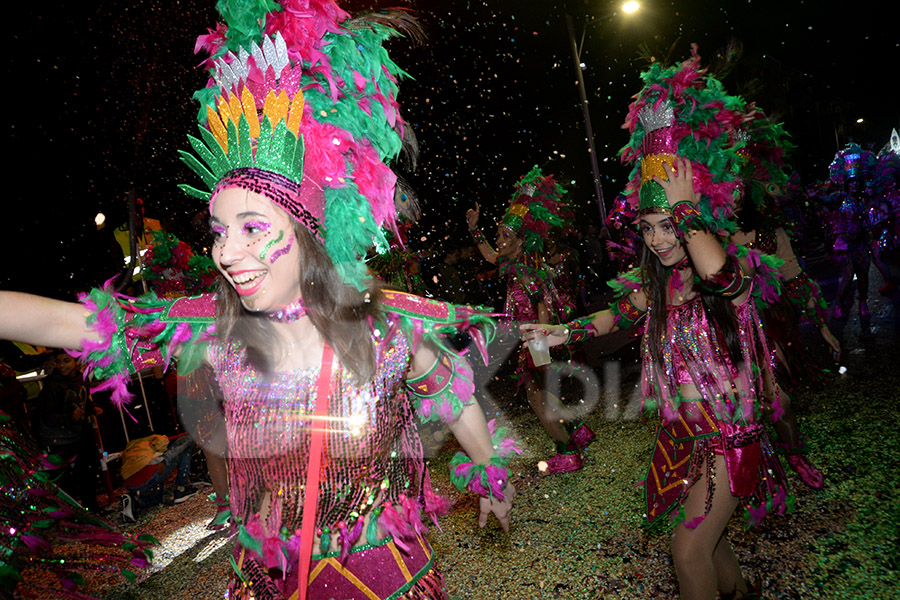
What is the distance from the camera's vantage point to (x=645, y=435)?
215 inches

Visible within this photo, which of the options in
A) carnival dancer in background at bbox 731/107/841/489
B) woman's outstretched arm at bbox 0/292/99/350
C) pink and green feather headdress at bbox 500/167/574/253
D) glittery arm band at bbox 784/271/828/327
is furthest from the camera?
pink and green feather headdress at bbox 500/167/574/253

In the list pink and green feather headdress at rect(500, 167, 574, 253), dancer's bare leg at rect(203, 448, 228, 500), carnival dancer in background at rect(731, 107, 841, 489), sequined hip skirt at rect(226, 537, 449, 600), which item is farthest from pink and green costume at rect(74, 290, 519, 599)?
pink and green feather headdress at rect(500, 167, 574, 253)

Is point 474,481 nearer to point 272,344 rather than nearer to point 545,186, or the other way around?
point 272,344

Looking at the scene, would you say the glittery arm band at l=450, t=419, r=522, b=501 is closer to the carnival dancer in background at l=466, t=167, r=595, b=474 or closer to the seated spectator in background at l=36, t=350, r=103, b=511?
the carnival dancer in background at l=466, t=167, r=595, b=474

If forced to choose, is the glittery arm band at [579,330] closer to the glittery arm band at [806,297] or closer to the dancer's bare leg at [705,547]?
the dancer's bare leg at [705,547]

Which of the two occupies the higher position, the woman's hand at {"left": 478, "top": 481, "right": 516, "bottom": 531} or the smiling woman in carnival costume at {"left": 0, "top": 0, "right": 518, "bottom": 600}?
the smiling woman in carnival costume at {"left": 0, "top": 0, "right": 518, "bottom": 600}

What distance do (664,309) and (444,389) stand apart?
5.39ft

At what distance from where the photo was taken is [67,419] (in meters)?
5.37

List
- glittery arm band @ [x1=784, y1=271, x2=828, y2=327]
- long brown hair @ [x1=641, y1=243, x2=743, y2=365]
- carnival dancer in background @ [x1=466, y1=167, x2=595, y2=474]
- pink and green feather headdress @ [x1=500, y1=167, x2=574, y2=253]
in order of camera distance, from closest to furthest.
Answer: long brown hair @ [x1=641, y1=243, x2=743, y2=365] → carnival dancer in background @ [x1=466, y1=167, x2=595, y2=474] → glittery arm band @ [x1=784, y1=271, x2=828, y2=327] → pink and green feather headdress @ [x1=500, y1=167, x2=574, y2=253]

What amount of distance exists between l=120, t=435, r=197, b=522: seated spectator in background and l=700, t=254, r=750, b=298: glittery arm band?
544cm

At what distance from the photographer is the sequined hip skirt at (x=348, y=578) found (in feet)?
5.29

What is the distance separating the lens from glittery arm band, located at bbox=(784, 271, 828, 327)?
5672mm

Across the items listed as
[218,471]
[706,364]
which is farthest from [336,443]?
[218,471]

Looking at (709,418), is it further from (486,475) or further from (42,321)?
(42,321)
